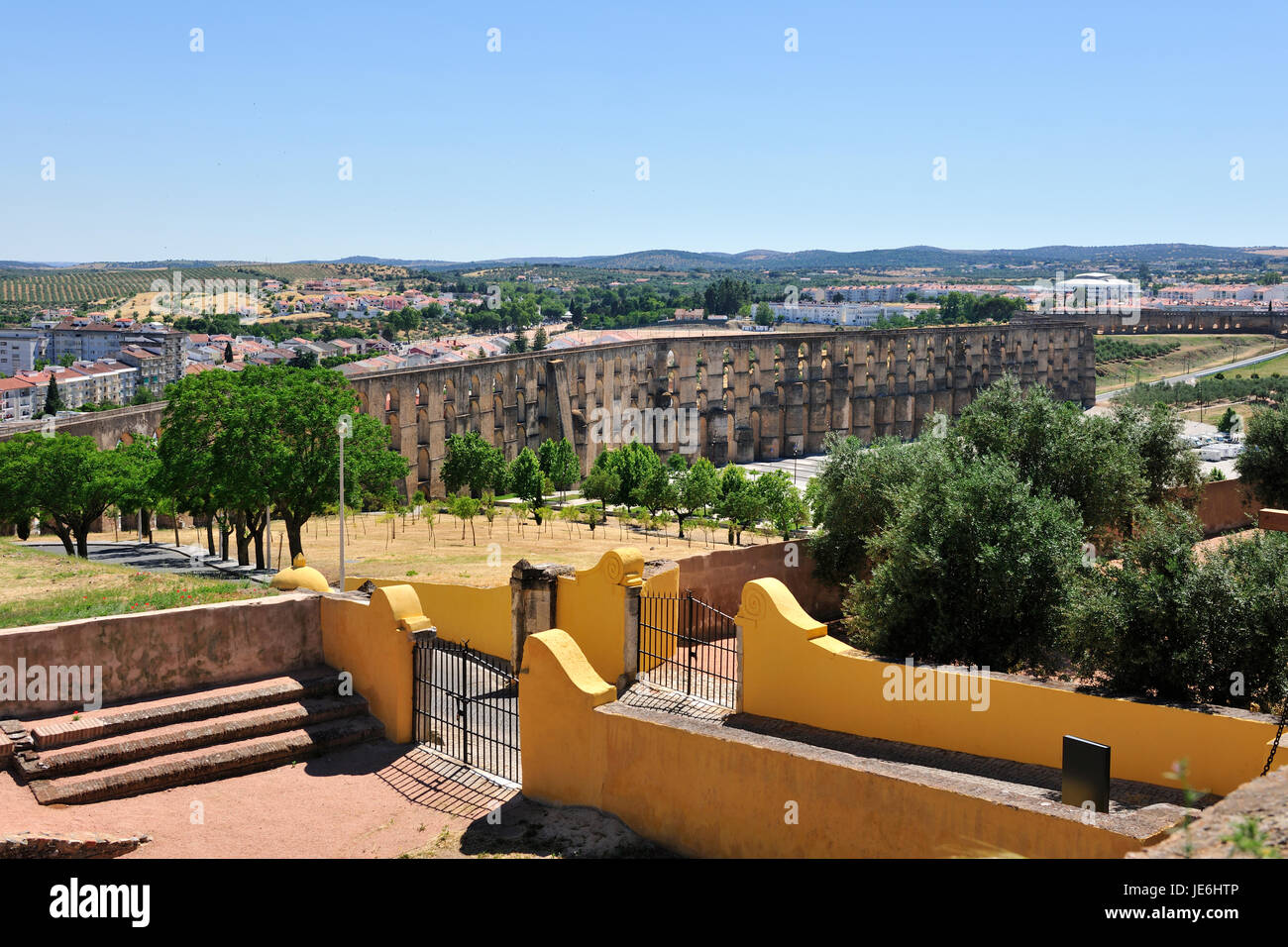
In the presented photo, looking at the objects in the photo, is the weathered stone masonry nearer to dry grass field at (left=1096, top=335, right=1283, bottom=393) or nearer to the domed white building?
dry grass field at (left=1096, top=335, right=1283, bottom=393)

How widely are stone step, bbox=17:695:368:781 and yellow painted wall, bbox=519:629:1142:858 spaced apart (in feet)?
7.95

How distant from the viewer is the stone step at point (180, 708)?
9.83 metres

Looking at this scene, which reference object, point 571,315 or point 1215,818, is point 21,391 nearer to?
point 571,315

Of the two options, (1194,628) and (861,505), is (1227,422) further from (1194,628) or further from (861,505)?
(1194,628)

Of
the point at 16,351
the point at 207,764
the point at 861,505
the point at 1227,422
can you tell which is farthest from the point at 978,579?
the point at 16,351

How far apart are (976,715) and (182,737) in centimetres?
731

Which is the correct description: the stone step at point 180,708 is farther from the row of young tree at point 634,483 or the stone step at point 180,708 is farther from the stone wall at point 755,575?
the row of young tree at point 634,483

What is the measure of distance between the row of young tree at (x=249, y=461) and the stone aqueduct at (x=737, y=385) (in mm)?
13308

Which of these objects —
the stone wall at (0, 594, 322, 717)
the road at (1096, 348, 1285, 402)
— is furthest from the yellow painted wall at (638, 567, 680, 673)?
the road at (1096, 348, 1285, 402)

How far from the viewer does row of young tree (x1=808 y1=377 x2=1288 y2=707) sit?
10.5 meters

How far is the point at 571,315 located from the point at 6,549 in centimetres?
17735

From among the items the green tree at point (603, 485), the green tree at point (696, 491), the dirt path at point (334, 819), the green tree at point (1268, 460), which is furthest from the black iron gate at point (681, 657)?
the green tree at point (603, 485)
